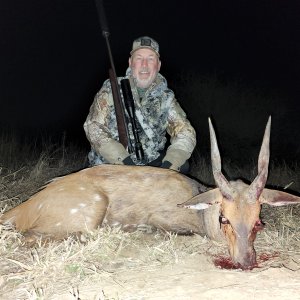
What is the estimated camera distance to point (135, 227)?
3.89 metres

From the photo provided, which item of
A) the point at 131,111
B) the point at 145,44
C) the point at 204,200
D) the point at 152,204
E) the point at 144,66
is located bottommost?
the point at 152,204

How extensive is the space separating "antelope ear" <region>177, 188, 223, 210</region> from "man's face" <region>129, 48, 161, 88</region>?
242cm

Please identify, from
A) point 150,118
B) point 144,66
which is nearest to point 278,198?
point 150,118

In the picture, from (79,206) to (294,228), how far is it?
6.83 feet

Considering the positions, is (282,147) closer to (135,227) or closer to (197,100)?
(197,100)

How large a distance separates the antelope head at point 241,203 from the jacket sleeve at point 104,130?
161 centimetres

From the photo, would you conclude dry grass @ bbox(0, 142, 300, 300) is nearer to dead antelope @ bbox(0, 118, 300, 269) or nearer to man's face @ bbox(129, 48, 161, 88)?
dead antelope @ bbox(0, 118, 300, 269)

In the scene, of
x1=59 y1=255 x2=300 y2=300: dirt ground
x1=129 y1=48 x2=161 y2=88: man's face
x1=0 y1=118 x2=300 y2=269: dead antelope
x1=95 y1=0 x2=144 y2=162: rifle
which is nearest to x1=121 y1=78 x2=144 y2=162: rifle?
x1=95 y1=0 x2=144 y2=162: rifle

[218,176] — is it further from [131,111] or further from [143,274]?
[131,111]

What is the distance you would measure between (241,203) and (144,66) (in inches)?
109

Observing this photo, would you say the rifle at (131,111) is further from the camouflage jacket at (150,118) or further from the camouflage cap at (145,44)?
the camouflage cap at (145,44)

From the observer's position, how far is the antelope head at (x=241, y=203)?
10.1 ft

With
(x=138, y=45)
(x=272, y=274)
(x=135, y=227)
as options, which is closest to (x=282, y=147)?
(x=138, y=45)

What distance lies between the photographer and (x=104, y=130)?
5281mm
